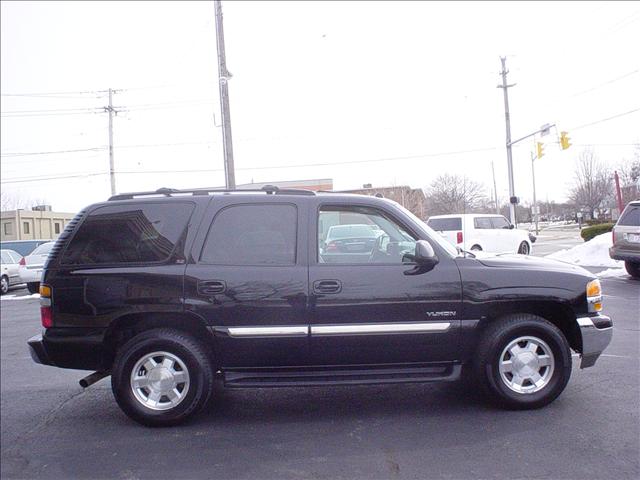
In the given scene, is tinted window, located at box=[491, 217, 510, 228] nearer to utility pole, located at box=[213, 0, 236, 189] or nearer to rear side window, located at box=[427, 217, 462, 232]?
rear side window, located at box=[427, 217, 462, 232]

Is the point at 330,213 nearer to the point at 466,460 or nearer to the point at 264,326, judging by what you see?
the point at 264,326

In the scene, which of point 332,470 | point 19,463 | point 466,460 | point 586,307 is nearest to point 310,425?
point 332,470

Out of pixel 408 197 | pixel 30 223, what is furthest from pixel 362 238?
pixel 30 223

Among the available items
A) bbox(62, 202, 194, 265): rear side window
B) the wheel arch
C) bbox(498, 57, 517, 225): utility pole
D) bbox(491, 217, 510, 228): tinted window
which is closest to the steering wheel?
the wheel arch

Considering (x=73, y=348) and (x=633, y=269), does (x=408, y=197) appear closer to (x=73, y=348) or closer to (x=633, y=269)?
(x=633, y=269)

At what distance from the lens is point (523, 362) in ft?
14.9

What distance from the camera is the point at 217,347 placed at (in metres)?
4.45

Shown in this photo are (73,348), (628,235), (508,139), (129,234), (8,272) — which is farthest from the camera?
(508,139)

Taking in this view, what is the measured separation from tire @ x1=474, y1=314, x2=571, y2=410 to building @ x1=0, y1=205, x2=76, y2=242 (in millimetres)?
51226

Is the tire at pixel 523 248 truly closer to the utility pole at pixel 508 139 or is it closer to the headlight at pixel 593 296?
the utility pole at pixel 508 139

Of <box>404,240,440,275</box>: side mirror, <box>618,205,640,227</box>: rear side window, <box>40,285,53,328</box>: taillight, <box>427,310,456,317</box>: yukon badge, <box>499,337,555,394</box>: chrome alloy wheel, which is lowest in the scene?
<box>499,337,555,394</box>: chrome alloy wheel

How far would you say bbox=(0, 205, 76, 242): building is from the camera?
1997 inches

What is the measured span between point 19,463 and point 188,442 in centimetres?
114

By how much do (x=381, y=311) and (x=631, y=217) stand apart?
10.6 metres
